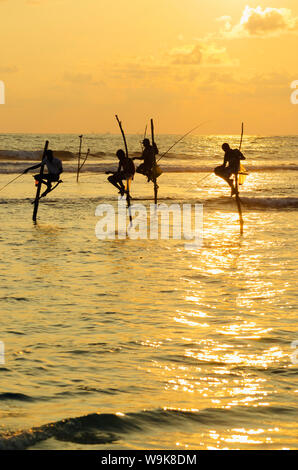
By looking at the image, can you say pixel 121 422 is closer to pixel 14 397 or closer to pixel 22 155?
pixel 14 397

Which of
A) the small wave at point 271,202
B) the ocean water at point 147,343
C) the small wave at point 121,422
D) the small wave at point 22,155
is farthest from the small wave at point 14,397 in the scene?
the small wave at point 22,155

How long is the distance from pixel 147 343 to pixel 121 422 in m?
2.16

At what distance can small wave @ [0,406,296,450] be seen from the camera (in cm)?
568

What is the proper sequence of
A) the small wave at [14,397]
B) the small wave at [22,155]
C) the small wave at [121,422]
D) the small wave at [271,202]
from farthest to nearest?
the small wave at [22,155]
the small wave at [271,202]
the small wave at [14,397]
the small wave at [121,422]

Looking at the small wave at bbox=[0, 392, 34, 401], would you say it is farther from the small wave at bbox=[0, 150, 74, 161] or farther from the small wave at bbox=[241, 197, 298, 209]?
the small wave at bbox=[0, 150, 74, 161]

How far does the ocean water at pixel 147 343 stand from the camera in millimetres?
5926

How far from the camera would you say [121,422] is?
6.04m

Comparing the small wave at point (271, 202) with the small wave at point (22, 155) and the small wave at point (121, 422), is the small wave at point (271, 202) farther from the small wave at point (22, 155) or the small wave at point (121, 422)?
the small wave at point (22, 155)

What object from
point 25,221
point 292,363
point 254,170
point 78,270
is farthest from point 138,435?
point 254,170

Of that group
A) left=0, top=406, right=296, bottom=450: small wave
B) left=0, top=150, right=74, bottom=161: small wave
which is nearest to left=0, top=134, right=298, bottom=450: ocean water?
left=0, top=406, right=296, bottom=450: small wave

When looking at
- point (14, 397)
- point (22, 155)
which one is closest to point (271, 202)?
point (14, 397)

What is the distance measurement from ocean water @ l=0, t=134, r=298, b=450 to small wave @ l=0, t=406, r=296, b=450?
0.5 inches

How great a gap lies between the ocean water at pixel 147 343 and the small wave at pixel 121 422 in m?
0.01
